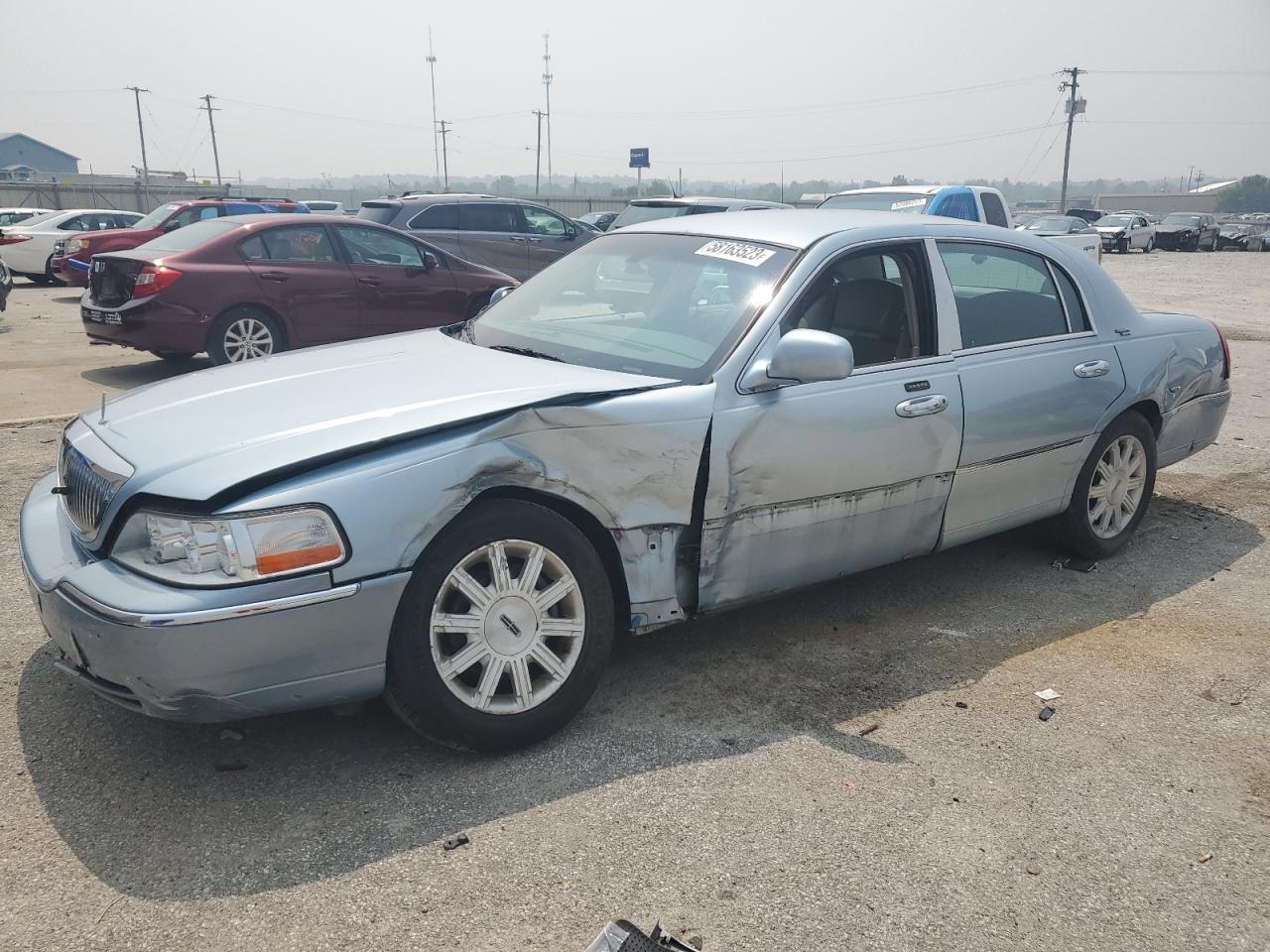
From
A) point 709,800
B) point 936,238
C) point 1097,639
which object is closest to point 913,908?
point 709,800

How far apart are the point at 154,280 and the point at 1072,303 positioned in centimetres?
746

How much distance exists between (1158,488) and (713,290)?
13.1ft

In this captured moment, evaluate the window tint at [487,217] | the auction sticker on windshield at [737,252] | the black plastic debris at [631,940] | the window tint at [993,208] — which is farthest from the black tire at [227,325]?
the window tint at [993,208]

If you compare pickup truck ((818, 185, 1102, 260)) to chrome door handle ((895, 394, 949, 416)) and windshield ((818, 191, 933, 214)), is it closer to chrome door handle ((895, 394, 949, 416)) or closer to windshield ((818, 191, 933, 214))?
windshield ((818, 191, 933, 214))

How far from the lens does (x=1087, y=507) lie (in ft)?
16.3

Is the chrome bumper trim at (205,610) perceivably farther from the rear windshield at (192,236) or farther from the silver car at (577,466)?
the rear windshield at (192,236)

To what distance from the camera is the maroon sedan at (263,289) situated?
8.98 m

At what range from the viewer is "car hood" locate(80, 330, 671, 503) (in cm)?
292

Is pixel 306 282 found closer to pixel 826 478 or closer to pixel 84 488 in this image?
pixel 84 488

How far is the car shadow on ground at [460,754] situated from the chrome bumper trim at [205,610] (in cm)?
60

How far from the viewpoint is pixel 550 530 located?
3.19 meters

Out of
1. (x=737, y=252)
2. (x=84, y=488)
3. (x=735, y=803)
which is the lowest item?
(x=735, y=803)

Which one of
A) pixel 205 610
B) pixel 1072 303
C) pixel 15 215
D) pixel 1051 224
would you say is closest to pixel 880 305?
pixel 1072 303

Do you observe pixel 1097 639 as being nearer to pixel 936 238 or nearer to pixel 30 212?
pixel 936 238
